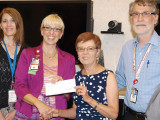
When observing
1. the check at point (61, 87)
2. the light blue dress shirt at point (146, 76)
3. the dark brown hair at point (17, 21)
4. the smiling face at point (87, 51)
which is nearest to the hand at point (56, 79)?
the check at point (61, 87)

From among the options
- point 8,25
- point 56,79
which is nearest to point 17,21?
point 8,25

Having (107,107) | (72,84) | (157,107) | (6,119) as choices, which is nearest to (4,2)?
(6,119)

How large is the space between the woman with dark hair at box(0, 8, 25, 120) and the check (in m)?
0.82

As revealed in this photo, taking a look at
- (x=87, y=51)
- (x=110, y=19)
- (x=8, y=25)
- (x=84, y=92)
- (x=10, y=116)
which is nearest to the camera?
(x=84, y=92)

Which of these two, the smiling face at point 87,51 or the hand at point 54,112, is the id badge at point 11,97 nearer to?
the hand at point 54,112

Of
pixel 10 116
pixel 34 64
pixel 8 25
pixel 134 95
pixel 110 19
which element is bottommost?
pixel 10 116

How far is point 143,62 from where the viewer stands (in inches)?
92.2

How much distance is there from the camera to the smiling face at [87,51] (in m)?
2.14

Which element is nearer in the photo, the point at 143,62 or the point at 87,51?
the point at 87,51

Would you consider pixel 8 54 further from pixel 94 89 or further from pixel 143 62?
pixel 143 62

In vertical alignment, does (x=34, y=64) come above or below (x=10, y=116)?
above

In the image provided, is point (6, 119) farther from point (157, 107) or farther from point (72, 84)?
point (157, 107)

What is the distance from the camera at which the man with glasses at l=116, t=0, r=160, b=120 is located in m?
2.27

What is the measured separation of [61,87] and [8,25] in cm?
132
